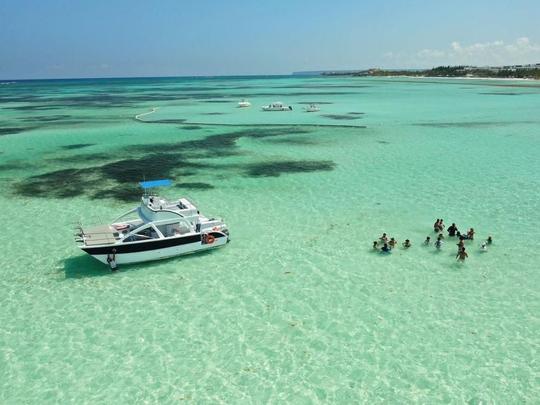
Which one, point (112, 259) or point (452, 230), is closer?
point (112, 259)

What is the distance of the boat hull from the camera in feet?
63.6

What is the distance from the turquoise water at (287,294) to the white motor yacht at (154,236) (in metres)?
0.64

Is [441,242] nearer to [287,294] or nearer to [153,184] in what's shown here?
[287,294]

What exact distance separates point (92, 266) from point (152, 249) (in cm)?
295

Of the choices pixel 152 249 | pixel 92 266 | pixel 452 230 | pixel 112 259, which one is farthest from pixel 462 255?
pixel 92 266

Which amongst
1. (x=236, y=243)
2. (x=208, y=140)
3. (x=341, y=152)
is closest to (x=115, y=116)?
(x=208, y=140)

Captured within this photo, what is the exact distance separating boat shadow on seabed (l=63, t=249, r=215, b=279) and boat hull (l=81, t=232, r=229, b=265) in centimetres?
20

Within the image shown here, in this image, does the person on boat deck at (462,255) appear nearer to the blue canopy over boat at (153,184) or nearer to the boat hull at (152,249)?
the boat hull at (152,249)

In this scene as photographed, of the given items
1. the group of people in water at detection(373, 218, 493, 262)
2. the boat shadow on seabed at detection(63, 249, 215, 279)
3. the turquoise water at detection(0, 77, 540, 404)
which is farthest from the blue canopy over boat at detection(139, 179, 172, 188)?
the group of people in water at detection(373, 218, 493, 262)

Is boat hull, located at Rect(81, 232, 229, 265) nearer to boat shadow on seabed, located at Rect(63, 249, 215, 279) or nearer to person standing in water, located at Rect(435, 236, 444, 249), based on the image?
boat shadow on seabed, located at Rect(63, 249, 215, 279)

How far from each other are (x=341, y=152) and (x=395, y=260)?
23919mm

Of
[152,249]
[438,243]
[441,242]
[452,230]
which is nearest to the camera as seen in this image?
[152,249]

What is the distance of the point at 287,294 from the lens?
58.2 ft

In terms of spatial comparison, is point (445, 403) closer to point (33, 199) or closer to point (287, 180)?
point (287, 180)
